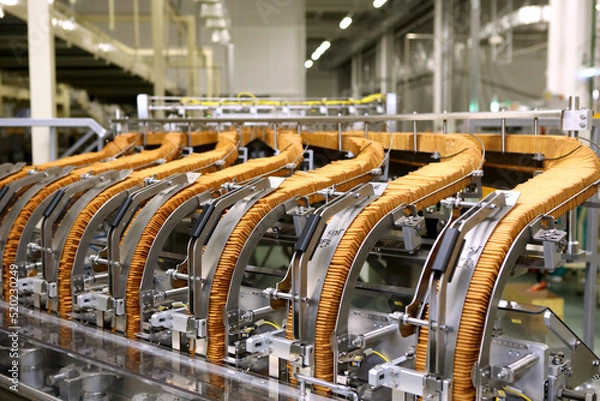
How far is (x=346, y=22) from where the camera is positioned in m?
7.89

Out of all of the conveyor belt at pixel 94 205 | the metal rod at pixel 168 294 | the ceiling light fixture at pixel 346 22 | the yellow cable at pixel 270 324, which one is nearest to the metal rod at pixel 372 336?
the yellow cable at pixel 270 324

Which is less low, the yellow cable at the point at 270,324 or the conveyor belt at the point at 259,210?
the conveyor belt at the point at 259,210

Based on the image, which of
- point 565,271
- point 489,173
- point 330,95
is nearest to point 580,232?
point 565,271

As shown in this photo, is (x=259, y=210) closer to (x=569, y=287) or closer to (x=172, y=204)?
(x=172, y=204)

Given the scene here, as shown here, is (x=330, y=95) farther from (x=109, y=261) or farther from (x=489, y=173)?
(x=109, y=261)

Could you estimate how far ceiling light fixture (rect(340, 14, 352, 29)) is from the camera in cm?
786

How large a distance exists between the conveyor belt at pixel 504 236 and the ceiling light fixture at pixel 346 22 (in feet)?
19.8

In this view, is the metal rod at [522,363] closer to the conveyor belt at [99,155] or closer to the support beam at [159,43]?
the conveyor belt at [99,155]

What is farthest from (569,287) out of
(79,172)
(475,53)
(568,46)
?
Result: (79,172)

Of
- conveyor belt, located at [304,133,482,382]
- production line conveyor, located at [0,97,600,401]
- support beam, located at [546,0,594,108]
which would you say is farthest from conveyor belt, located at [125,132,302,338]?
support beam, located at [546,0,594,108]

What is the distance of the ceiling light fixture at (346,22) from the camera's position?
7.86 metres

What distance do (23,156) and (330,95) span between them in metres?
3.28

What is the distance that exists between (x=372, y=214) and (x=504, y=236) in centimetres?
43

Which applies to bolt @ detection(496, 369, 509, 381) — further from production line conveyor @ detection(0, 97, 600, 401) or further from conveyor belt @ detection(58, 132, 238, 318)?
conveyor belt @ detection(58, 132, 238, 318)
